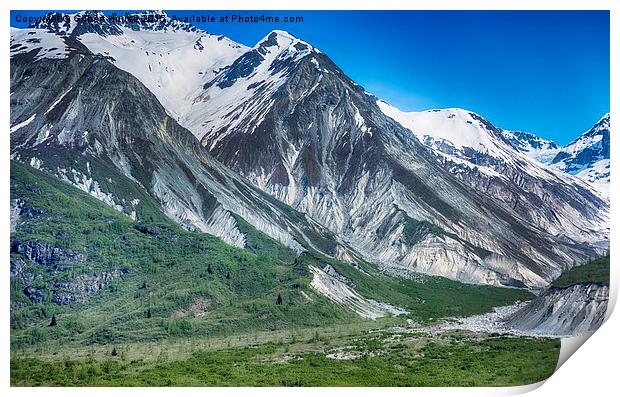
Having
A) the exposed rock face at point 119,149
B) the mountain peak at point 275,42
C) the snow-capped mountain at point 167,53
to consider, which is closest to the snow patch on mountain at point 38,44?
the exposed rock face at point 119,149

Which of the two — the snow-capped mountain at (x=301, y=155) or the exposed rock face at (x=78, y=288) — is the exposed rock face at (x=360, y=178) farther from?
the exposed rock face at (x=78, y=288)

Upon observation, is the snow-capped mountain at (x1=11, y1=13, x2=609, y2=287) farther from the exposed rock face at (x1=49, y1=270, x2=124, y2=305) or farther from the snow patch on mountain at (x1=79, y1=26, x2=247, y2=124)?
the exposed rock face at (x1=49, y1=270, x2=124, y2=305)

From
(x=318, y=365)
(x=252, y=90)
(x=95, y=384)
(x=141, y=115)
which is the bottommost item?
(x=95, y=384)

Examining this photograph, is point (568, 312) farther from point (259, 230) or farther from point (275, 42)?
point (275, 42)

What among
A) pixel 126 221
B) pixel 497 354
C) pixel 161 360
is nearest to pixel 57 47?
pixel 126 221

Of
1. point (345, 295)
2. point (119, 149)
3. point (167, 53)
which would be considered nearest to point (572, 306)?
point (345, 295)

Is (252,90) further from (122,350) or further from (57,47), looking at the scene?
(122,350)
